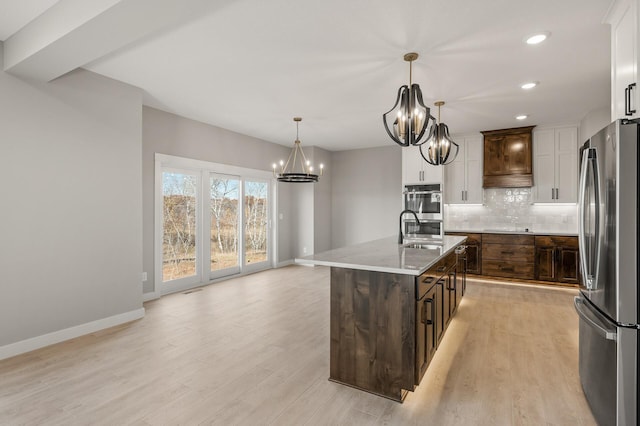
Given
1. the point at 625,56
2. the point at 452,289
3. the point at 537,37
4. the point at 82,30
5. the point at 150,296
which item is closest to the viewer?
the point at 625,56

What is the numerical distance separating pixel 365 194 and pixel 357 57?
4735 millimetres

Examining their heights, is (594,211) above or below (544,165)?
below

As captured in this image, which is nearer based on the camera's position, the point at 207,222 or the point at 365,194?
the point at 207,222

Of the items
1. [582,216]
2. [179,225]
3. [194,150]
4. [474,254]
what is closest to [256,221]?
[179,225]

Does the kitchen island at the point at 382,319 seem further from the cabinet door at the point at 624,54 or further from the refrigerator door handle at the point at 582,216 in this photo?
the cabinet door at the point at 624,54

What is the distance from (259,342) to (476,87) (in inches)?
151

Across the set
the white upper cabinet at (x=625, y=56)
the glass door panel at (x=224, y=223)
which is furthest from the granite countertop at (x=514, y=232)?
the glass door panel at (x=224, y=223)

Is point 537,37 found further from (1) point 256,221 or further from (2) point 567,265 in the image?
(1) point 256,221

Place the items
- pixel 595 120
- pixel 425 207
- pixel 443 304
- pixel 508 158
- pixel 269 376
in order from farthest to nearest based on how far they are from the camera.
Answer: pixel 425 207, pixel 508 158, pixel 595 120, pixel 443 304, pixel 269 376

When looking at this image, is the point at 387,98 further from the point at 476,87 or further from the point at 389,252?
the point at 389,252

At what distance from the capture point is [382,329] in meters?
2.28

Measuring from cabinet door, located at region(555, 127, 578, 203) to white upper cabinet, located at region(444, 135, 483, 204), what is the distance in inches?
47.5

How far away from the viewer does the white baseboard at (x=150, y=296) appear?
463 centimetres

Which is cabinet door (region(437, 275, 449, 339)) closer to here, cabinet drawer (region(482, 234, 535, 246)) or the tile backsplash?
cabinet drawer (region(482, 234, 535, 246))
